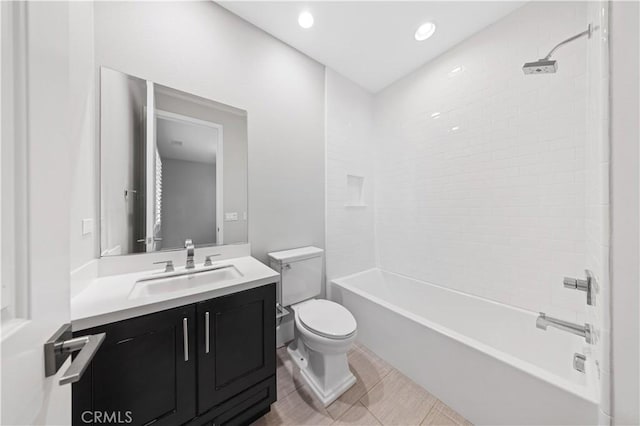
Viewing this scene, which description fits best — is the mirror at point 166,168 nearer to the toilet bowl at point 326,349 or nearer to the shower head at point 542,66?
the toilet bowl at point 326,349

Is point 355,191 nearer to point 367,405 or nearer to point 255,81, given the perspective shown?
point 255,81

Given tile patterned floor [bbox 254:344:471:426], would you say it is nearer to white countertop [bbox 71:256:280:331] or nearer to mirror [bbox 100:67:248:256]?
white countertop [bbox 71:256:280:331]

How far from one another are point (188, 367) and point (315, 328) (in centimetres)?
72

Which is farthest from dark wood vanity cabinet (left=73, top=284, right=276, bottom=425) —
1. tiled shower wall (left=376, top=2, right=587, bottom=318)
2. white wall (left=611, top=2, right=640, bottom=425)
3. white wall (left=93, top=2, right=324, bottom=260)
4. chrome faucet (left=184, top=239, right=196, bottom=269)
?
tiled shower wall (left=376, top=2, right=587, bottom=318)

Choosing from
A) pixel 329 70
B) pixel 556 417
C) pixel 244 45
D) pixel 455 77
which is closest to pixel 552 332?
pixel 556 417

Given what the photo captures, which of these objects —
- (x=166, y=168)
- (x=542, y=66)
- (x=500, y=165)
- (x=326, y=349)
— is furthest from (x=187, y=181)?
(x=500, y=165)

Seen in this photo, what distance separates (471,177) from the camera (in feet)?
6.12

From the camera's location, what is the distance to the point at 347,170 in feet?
7.93

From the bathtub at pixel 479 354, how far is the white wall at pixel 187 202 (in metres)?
1.34

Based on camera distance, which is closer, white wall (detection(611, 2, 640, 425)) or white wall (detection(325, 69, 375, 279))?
white wall (detection(611, 2, 640, 425))

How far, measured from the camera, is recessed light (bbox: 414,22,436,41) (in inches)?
69.2

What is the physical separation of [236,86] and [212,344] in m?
1.78

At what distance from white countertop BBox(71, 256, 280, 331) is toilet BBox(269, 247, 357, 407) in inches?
18.9

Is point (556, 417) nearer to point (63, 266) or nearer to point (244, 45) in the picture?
point (63, 266)
